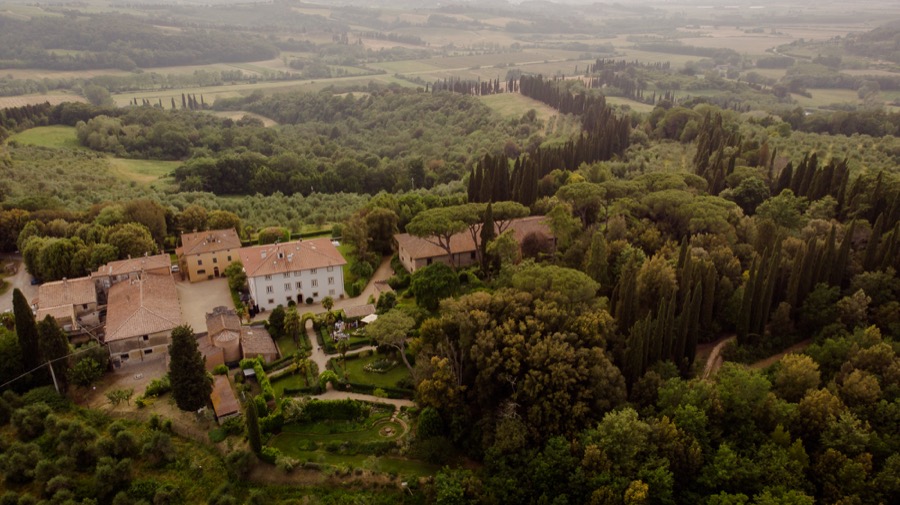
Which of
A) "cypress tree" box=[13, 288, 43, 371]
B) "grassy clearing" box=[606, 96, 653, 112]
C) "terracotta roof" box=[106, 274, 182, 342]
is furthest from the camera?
"grassy clearing" box=[606, 96, 653, 112]

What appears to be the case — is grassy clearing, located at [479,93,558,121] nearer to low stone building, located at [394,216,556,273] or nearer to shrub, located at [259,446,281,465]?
low stone building, located at [394,216,556,273]

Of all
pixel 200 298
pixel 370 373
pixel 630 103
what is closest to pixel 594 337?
pixel 370 373

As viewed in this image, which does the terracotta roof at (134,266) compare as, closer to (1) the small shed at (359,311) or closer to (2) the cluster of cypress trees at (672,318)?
(1) the small shed at (359,311)

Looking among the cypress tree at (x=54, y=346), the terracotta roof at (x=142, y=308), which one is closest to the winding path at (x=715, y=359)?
the terracotta roof at (x=142, y=308)

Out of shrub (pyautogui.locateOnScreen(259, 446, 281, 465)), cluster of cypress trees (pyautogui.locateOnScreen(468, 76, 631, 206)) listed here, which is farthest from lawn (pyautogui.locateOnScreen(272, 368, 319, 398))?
cluster of cypress trees (pyautogui.locateOnScreen(468, 76, 631, 206))

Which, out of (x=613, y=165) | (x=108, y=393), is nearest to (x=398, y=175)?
(x=613, y=165)
